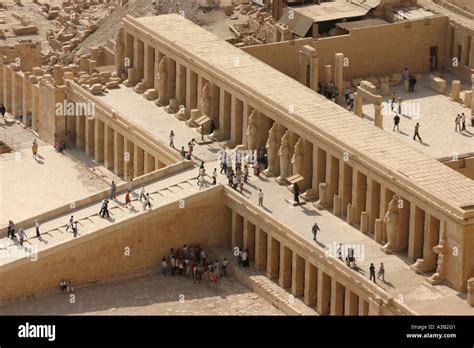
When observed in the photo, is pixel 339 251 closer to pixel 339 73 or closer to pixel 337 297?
pixel 337 297

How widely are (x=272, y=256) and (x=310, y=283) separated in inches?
167

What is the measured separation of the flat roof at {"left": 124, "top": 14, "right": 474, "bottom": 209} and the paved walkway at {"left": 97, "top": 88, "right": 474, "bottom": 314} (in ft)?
13.8

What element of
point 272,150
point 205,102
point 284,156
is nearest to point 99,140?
point 205,102

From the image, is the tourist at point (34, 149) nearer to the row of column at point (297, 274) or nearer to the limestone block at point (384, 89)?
the row of column at point (297, 274)

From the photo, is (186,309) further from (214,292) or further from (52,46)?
(52,46)

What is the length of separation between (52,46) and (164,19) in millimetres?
25953

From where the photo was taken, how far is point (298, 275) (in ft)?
396

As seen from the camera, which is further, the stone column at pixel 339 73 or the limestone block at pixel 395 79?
the limestone block at pixel 395 79

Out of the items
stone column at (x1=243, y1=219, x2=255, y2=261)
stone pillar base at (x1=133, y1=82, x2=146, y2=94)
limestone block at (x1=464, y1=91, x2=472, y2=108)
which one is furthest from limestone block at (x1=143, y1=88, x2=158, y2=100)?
stone column at (x1=243, y1=219, x2=255, y2=261)

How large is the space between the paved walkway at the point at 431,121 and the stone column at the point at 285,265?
49.4 feet

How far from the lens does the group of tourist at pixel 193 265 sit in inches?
4889

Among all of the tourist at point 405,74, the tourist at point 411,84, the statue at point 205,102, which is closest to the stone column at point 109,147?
the statue at point 205,102

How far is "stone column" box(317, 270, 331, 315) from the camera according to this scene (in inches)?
4658

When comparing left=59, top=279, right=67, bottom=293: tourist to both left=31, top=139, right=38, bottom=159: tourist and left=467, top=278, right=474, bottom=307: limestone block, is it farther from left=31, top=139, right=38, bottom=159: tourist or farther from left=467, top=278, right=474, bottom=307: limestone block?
left=31, top=139, right=38, bottom=159: tourist
